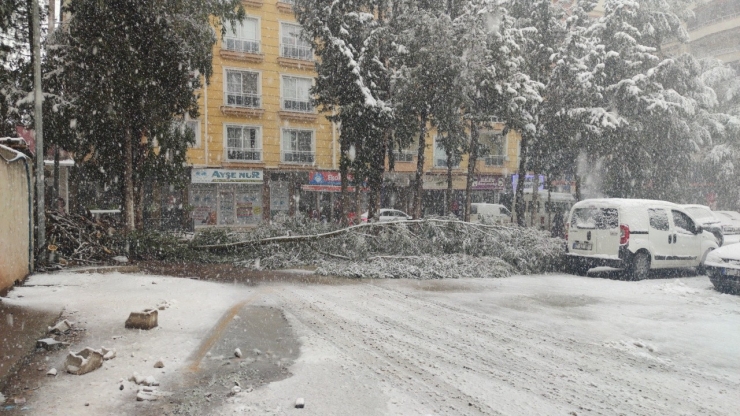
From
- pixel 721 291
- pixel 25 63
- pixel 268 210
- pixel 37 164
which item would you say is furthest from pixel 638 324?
pixel 268 210

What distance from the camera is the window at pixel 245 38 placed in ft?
95.5

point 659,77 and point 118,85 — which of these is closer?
point 118,85

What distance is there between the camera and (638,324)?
6773 millimetres

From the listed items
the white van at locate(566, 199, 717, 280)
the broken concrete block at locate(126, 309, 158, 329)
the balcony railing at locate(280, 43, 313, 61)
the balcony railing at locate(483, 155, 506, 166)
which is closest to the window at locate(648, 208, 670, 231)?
the white van at locate(566, 199, 717, 280)

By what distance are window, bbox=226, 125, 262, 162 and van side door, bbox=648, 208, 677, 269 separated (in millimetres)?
22911

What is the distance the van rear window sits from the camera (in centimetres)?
1098

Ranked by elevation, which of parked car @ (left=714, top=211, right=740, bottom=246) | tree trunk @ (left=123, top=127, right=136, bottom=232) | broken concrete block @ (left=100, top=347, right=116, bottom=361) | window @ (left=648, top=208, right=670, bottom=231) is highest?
tree trunk @ (left=123, top=127, right=136, bottom=232)

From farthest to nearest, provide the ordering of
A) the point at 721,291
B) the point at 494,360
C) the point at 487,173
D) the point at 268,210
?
1. the point at 487,173
2. the point at 268,210
3. the point at 721,291
4. the point at 494,360

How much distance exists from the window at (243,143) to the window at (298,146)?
5.50ft

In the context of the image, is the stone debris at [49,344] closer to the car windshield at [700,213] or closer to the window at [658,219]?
the window at [658,219]

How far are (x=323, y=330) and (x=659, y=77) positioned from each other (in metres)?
20.2

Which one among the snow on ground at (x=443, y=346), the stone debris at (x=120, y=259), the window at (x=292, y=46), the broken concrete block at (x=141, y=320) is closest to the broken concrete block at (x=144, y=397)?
the snow on ground at (x=443, y=346)

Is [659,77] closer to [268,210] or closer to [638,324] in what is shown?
[638,324]

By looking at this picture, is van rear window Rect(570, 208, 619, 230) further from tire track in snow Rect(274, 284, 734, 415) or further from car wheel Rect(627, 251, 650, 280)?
tire track in snow Rect(274, 284, 734, 415)
